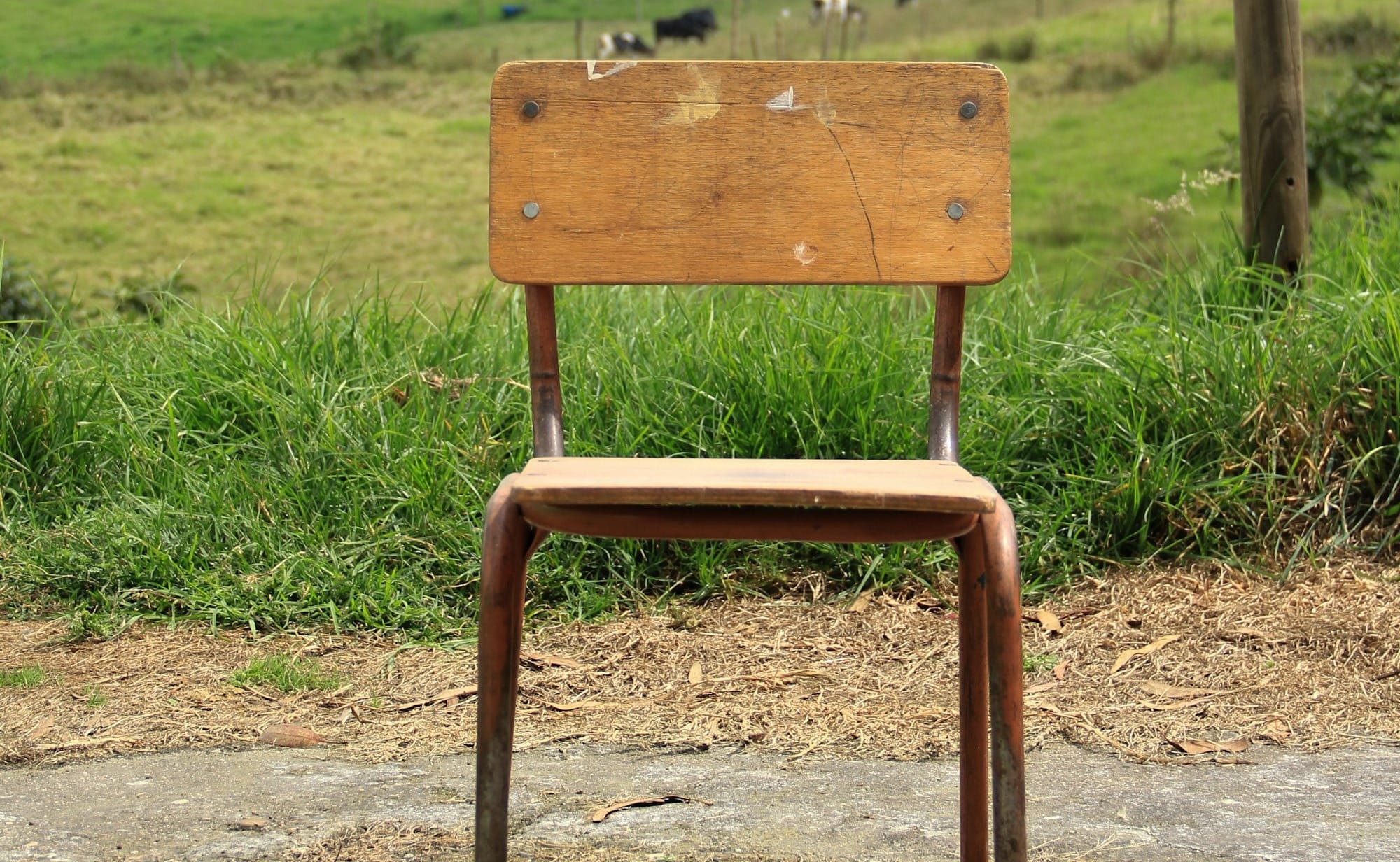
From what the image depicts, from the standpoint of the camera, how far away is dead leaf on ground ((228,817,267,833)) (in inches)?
70.4

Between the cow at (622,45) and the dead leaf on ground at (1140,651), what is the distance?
12.5m

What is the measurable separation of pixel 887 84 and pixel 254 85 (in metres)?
12.0

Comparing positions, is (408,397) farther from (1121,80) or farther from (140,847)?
(1121,80)

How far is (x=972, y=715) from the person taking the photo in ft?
4.90

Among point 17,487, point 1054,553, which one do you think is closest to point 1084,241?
point 1054,553

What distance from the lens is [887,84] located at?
180 cm

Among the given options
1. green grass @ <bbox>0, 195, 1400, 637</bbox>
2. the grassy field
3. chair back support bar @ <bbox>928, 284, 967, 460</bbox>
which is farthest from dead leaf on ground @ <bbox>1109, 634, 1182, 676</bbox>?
the grassy field

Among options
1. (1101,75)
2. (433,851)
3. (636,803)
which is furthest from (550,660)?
(1101,75)

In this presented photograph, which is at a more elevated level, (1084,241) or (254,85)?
(254,85)

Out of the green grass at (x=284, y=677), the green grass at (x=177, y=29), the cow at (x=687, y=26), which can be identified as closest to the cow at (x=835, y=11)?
the cow at (x=687, y=26)

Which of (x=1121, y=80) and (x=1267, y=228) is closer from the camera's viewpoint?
(x=1267, y=228)

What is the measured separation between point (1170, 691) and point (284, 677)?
1.56m

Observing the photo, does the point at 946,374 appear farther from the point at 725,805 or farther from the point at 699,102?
the point at 725,805

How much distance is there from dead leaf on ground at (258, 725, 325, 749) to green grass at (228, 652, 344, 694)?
151 millimetres
